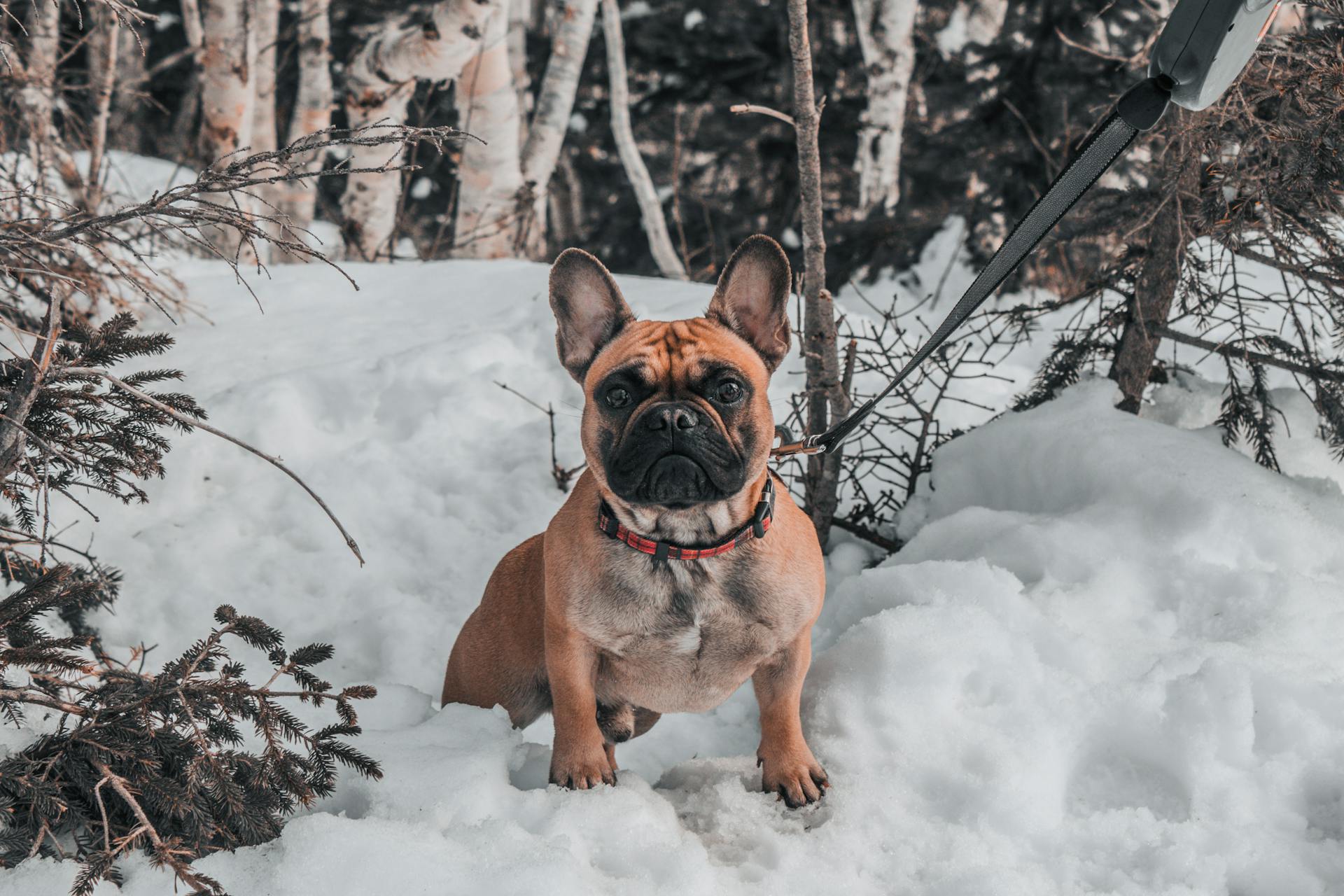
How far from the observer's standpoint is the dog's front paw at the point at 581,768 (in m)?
2.53

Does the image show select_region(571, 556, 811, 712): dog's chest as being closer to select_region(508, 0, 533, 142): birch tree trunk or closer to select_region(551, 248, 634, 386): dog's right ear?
select_region(551, 248, 634, 386): dog's right ear

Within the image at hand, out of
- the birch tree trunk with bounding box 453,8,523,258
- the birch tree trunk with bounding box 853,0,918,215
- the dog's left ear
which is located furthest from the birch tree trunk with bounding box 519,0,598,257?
the dog's left ear

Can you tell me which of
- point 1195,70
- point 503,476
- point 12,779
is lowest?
point 12,779

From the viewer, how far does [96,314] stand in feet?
15.1

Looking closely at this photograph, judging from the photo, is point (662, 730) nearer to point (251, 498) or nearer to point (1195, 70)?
point (251, 498)

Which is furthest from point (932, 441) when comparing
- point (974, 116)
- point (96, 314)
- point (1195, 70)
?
point (974, 116)

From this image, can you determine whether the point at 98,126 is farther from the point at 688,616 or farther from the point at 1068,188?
the point at 1068,188

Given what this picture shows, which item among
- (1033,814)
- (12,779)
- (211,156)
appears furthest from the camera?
(211,156)

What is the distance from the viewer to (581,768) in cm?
254

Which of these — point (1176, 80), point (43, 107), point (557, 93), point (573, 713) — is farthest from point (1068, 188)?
point (557, 93)

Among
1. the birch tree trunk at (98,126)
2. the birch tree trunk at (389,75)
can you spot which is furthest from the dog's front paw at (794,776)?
the birch tree trunk at (389,75)

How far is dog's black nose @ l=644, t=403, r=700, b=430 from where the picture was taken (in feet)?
7.47

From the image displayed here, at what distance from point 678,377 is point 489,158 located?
5790mm

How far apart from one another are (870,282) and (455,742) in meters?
5.75
